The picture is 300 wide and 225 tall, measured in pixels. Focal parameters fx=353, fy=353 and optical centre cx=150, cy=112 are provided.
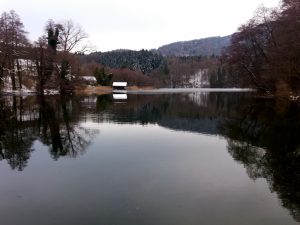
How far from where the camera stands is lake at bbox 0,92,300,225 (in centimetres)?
795

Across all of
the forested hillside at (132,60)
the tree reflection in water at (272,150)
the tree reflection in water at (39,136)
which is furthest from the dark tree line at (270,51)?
the forested hillside at (132,60)

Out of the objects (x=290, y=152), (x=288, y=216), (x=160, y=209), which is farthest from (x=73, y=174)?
(x=290, y=152)

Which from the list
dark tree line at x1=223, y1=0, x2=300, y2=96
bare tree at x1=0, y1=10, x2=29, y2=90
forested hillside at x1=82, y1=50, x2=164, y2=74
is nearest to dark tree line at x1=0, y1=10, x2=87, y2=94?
bare tree at x1=0, y1=10, x2=29, y2=90

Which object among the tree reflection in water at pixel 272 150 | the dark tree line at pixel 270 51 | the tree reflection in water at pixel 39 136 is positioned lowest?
the tree reflection in water at pixel 272 150

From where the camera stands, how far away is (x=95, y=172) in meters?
11.5

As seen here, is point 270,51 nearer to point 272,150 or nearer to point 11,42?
point 272,150

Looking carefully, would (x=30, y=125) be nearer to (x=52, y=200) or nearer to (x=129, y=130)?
(x=129, y=130)

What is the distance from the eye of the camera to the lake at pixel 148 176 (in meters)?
7.95

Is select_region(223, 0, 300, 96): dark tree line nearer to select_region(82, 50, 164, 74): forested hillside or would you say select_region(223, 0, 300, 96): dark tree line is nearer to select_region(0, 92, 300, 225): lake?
select_region(0, 92, 300, 225): lake

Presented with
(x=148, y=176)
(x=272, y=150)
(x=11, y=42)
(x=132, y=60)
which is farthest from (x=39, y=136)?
(x=132, y=60)

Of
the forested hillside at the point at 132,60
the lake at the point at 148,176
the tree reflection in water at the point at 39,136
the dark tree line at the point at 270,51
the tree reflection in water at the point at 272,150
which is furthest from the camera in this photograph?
the forested hillside at the point at 132,60

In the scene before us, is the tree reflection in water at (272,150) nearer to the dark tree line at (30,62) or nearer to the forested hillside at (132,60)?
the dark tree line at (30,62)

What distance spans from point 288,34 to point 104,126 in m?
24.1

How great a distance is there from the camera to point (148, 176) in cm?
1107
